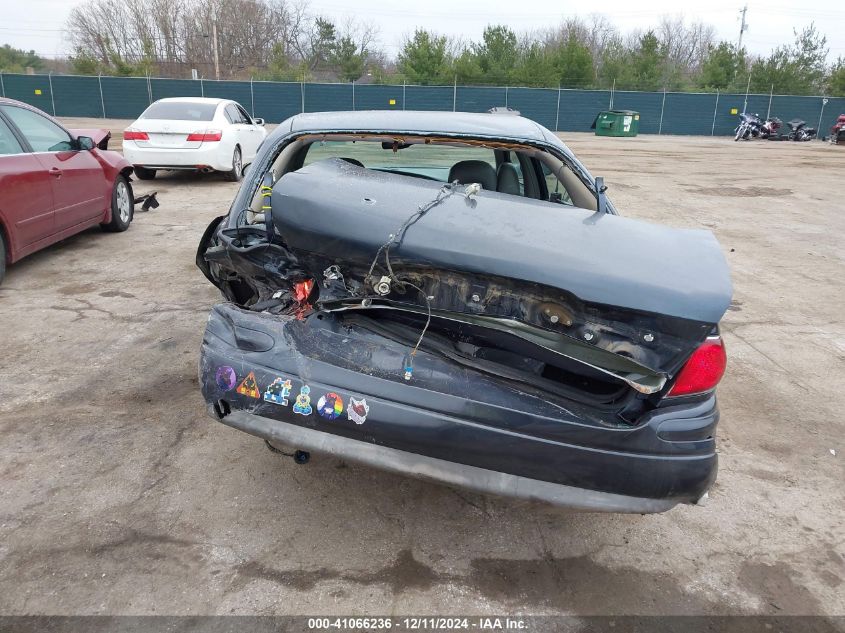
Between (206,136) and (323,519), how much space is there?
963 centimetres

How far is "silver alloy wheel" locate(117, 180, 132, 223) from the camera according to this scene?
781cm

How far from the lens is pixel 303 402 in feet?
7.82

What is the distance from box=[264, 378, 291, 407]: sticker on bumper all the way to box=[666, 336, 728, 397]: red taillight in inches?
55.9

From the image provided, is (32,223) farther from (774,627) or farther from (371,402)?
(774,627)

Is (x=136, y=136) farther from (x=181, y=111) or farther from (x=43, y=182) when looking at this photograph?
(x=43, y=182)

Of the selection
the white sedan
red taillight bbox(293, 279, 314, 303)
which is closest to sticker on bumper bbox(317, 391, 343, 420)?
Result: red taillight bbox(293, 279, 314, 303)

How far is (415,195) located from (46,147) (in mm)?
5285

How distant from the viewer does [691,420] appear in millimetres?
2279

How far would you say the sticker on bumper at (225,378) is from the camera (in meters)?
2.49

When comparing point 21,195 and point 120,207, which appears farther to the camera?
point 120,207

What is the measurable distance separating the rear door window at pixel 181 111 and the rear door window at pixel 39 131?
15.7 feet

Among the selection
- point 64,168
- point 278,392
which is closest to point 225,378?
point 278,392

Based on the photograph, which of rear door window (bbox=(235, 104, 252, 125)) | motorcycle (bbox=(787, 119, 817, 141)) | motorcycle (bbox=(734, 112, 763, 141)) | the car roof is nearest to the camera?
the car roof

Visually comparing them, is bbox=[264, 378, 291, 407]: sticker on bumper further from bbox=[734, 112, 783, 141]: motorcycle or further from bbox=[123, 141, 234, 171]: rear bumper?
bbox=[734, 112, 783, 141]: motorcycle
